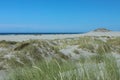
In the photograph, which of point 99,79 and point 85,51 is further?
point 85,51

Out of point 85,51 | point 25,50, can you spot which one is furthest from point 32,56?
point 85,51

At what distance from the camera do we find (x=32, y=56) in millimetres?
10734

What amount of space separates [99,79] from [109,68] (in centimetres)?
33

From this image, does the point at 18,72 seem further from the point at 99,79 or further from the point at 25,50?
the point at 25,50

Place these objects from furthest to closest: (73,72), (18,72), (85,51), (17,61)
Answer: (85,51) → (17,61) → (18,72) → (73,72)

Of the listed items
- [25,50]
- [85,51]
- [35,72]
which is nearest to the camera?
[35,72]

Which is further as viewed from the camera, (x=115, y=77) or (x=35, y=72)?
(x=35, y=72)

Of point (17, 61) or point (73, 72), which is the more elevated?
point (73, 72)

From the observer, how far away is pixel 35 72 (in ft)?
15.2

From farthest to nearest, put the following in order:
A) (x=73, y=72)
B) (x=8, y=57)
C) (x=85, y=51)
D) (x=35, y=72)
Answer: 1. (x=85, y=51)
2. (x=8, y=57)
3. (x=35, y=72)
4. (x=73, y=72)

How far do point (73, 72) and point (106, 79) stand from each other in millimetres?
478

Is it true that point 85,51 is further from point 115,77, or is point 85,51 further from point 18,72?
point 115,77

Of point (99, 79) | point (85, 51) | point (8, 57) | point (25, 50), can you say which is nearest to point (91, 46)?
point (85, 51)

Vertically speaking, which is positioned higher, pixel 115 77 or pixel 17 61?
pixel 115 77
